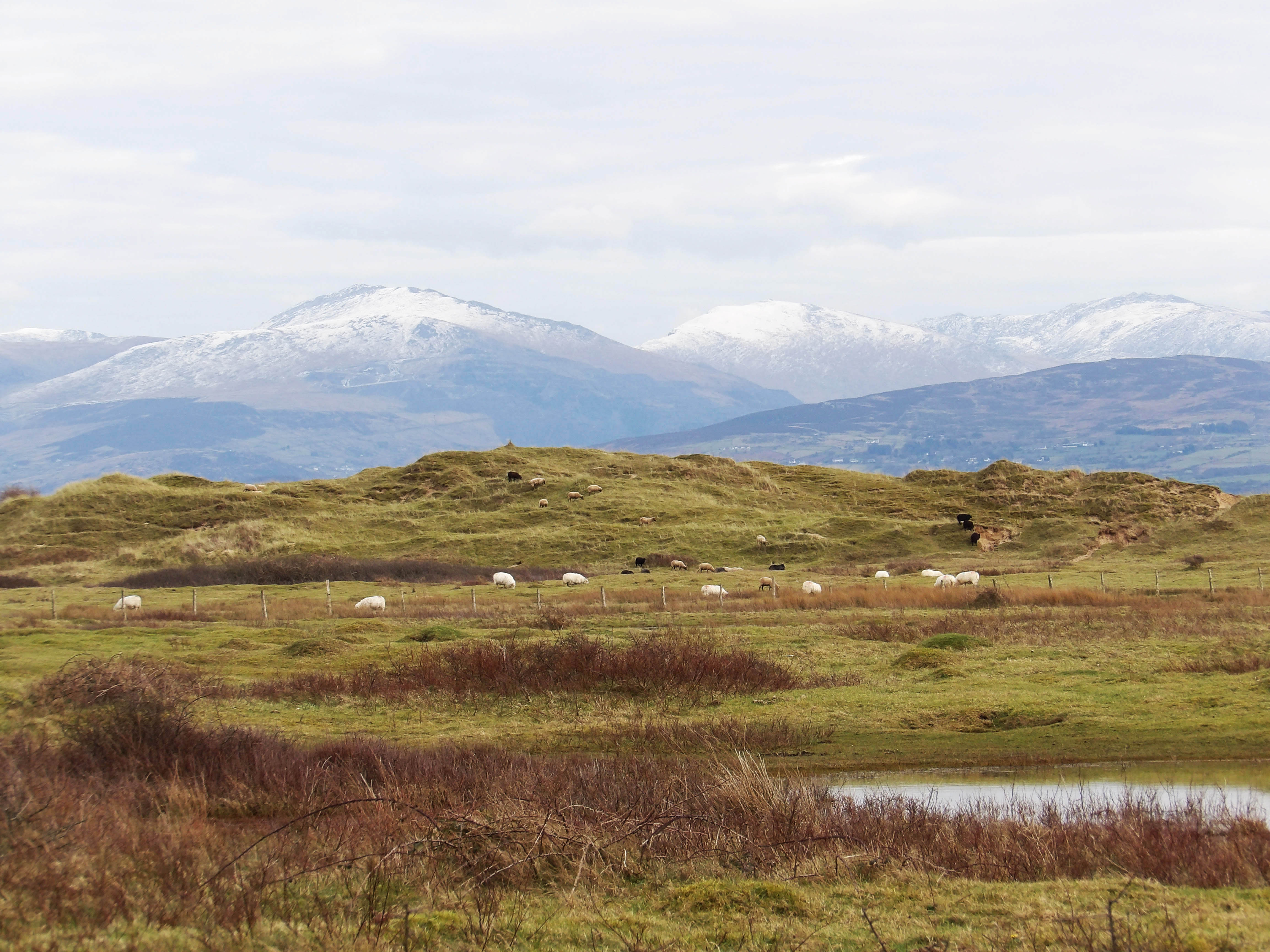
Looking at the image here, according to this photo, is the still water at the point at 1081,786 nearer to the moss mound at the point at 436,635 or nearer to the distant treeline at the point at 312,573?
the moss mound at the point at 436,635

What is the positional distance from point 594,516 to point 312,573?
24344 mm

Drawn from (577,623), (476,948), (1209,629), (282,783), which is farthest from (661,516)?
(476,948)

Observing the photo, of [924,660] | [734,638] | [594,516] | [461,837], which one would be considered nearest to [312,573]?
[594,516]

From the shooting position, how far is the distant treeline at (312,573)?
59812 mm

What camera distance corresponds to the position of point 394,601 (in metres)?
49.4

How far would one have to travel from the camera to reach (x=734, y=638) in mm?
34094

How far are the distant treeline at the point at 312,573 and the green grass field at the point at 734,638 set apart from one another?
274 cm

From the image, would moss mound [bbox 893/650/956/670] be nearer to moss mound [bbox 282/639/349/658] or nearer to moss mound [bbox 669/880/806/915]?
moss mound [bbox 282/639/349/658]

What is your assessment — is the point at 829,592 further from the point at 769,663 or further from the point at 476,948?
the point at 476,948

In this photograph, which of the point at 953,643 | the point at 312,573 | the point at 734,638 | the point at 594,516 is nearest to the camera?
the point at 953,643

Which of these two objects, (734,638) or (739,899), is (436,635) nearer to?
(734,638)

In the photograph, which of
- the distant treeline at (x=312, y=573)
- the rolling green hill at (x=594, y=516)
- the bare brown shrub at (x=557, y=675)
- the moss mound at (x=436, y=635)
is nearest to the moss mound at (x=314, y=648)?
the moss mound at (x=436, y=635)

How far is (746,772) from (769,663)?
14.8 meters

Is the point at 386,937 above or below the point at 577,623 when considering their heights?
above
